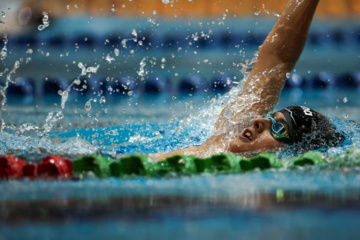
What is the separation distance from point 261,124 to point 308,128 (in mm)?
213

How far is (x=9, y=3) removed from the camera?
22.1 feet

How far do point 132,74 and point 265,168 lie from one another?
4844mm

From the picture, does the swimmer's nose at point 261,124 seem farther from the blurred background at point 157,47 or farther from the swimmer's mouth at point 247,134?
the blurred background at point 157,47

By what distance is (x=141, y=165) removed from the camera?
1.65 meters

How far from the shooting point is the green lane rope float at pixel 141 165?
1.62 m

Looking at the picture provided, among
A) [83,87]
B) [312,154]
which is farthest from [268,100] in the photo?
[83,87]

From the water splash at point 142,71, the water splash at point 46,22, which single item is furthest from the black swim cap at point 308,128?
the water splash at point 46,22

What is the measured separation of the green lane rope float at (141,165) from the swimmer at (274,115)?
356 mm

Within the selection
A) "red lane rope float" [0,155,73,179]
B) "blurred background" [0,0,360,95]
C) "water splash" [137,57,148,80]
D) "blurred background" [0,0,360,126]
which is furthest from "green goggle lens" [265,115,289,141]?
"water splash" [137,57,148,80]

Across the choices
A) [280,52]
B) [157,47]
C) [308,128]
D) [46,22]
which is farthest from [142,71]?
[308,128]

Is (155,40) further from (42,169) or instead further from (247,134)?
(42,169)

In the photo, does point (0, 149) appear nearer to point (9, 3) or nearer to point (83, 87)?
point (83, 87)

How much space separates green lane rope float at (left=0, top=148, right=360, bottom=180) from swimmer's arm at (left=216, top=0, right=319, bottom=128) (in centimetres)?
72

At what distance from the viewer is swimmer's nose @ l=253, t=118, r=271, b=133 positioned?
6.84 ft
